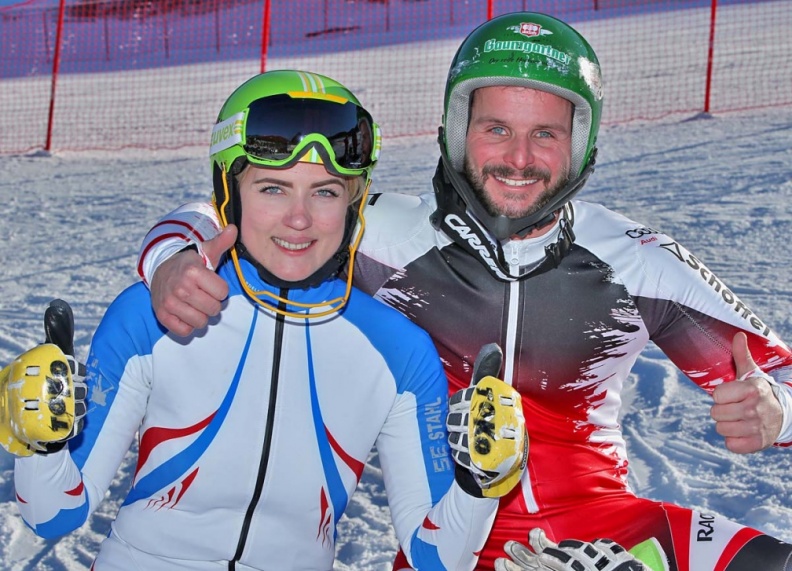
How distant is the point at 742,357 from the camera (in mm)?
2775

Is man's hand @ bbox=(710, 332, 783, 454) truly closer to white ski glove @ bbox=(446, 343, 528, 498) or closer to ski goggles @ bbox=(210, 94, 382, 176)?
white ski glove @ bbox=(446, 343, 528, 498)

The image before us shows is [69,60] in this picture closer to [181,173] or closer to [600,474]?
[181,173]

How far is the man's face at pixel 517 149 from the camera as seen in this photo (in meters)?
2.91

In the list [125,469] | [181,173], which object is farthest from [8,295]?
A: [181,173]

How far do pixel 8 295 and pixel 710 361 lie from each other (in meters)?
4.98

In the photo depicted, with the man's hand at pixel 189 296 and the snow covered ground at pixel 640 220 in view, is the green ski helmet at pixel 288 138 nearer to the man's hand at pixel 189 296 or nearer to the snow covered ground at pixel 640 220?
the man's hand at pixel 189 296

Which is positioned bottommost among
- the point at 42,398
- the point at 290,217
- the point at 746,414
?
the point at 746,414

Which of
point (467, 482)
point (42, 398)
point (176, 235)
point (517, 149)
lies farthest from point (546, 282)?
point (42, 398)

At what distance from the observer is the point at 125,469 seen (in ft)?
13.9

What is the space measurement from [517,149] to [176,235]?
3.39 ft

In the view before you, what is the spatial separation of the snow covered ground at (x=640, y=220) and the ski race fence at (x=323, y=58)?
53.6 inches

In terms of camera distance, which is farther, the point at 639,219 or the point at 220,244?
the point at 639,219

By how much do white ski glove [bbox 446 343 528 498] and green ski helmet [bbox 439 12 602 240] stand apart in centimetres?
70

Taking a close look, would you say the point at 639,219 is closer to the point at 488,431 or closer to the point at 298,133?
the point at 298,133
